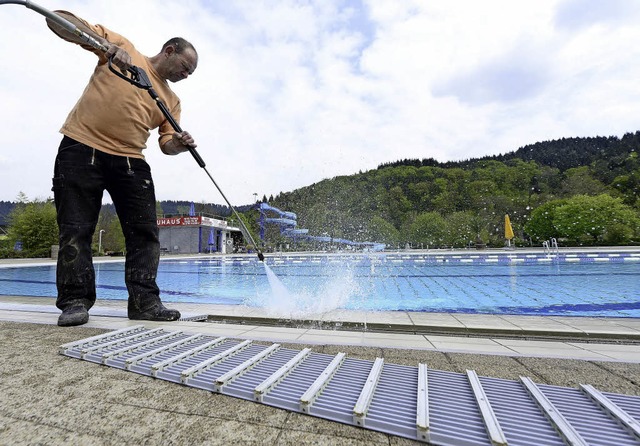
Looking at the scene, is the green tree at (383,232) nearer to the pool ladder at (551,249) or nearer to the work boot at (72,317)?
the pool ladder at (551,249)

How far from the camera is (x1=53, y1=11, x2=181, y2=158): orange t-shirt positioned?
2236 mm

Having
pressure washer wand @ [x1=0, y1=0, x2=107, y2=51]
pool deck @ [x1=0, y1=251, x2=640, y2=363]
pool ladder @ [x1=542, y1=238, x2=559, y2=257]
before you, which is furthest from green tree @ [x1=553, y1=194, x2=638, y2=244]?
pressure washer wand @ [x1=0, y1=0, x2=107, y2=51]

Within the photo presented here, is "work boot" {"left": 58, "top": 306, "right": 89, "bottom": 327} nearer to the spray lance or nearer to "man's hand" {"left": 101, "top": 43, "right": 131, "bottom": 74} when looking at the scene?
the spray lance

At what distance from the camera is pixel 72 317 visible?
86.7 inches

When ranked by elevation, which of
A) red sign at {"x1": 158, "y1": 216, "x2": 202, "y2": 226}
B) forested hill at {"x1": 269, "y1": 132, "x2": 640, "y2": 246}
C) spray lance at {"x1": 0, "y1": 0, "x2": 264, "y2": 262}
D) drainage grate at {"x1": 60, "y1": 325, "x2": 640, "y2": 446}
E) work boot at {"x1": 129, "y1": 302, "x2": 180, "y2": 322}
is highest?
forested hill at {"x1": 269, "y1": 132, "x2": 640, "y2": 246}

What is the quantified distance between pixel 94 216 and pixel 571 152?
222ft

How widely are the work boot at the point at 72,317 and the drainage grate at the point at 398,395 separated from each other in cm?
71

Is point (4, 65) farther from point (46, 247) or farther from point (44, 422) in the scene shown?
point (46, 247)

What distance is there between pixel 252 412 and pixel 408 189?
50.1 meters

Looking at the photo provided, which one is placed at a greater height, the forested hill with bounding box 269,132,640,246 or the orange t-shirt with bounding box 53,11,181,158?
the forested hill with bounding box 269,132,640,246

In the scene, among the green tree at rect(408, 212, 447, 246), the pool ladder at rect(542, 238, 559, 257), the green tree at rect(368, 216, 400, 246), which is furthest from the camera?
the green tree at rect(368, 216, 400, 246)

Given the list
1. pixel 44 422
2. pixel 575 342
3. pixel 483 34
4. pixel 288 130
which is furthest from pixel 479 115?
pixel 44 422

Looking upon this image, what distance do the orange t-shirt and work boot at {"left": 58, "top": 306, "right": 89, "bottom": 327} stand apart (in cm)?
113

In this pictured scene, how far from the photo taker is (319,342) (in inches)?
74.5
